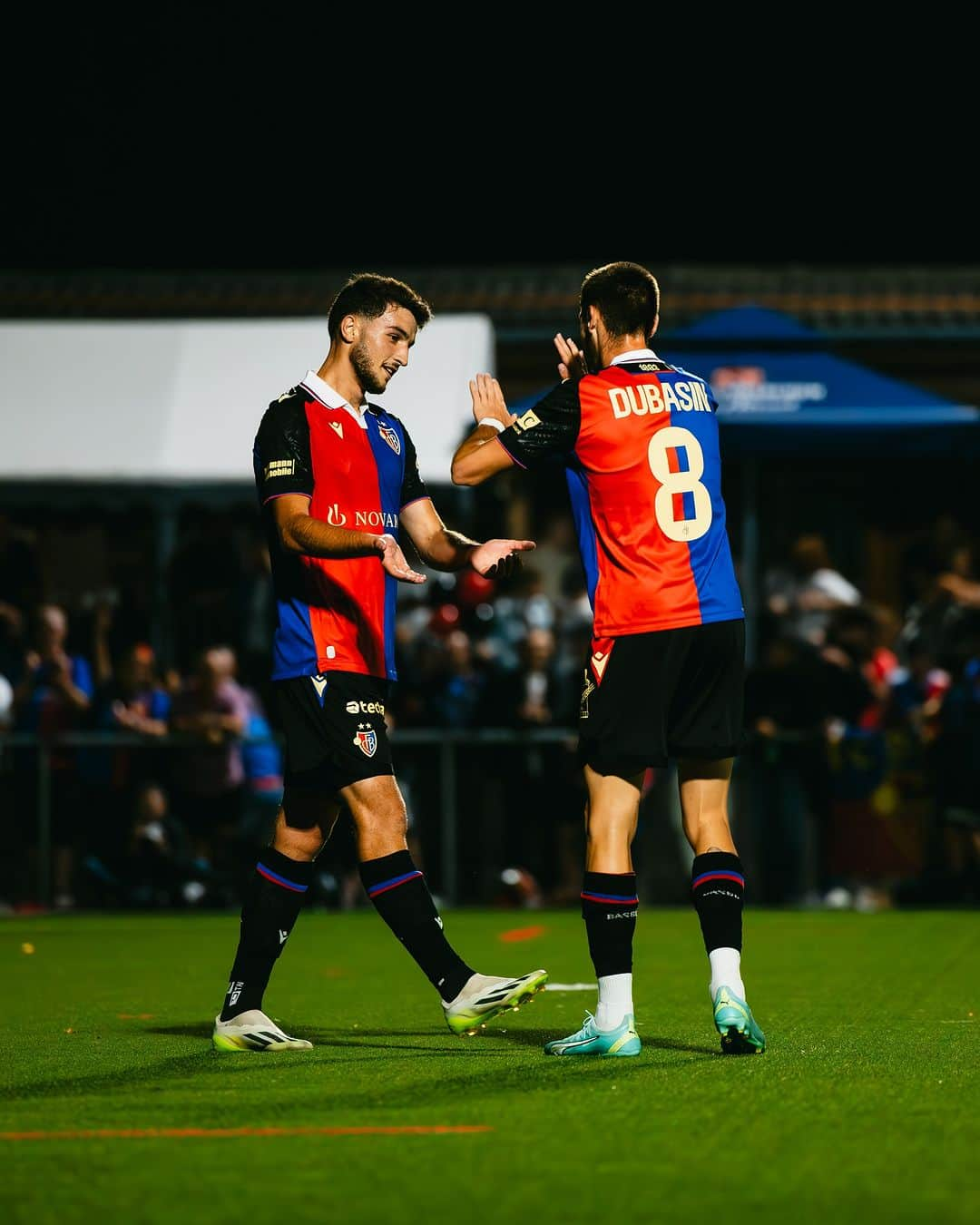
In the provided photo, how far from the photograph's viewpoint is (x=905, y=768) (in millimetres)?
13641

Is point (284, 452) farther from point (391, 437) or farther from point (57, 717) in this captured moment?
point (57, 717)

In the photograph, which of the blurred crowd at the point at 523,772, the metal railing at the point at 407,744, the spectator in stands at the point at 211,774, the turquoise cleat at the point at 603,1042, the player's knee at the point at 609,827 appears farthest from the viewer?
the spectator in stands at the point at 211,774

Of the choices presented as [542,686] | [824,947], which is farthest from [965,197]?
[824,947]

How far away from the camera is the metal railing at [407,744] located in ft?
45.6

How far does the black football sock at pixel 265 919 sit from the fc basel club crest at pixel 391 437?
1.26 metres

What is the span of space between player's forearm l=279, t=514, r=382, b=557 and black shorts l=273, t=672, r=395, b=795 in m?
0.41

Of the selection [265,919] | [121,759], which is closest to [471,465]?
[265,919]

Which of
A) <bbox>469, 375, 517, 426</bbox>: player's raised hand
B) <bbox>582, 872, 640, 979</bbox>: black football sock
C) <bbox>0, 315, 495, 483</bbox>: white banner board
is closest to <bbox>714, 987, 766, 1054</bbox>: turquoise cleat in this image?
<bbox>582, 872, 640, 979</bbox>: black football sock

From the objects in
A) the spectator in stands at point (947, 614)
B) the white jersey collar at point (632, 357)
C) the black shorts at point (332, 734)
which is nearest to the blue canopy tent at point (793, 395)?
the spectator in stands at point (947, 614)

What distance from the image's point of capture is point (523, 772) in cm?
1398

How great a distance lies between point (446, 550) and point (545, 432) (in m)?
0.61

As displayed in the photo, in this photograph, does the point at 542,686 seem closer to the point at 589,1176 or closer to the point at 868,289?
the point at 589,1176

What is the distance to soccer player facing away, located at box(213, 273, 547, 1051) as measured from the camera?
20.6 ft

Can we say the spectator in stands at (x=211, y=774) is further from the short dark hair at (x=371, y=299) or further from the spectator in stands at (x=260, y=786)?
the short dark hair at (x=371, y=299)
